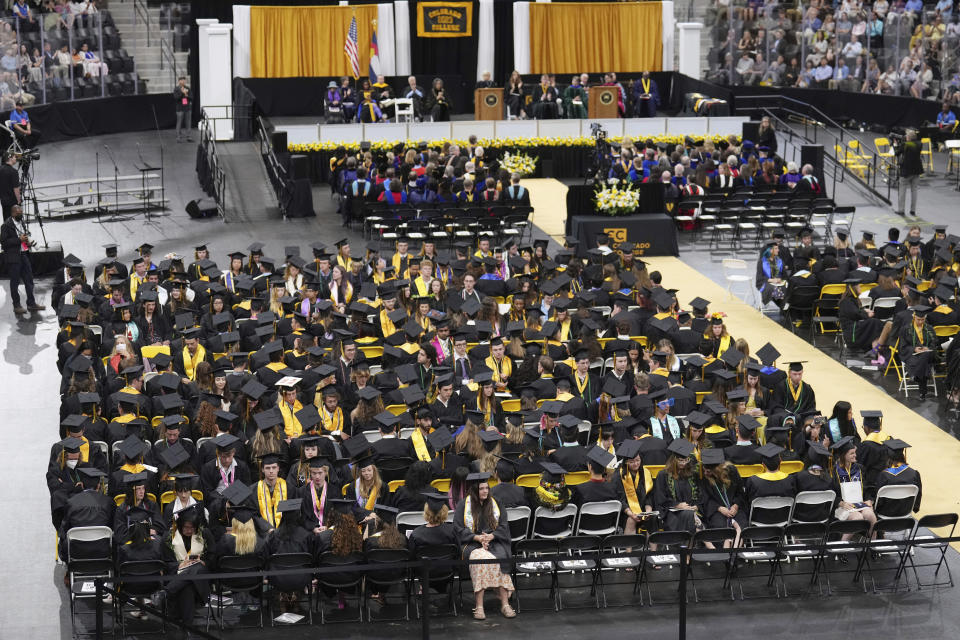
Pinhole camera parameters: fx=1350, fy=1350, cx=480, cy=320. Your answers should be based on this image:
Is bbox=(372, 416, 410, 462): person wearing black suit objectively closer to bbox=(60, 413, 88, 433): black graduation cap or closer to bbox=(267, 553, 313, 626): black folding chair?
bbox=(267, 553, 313, 626): black folding chair

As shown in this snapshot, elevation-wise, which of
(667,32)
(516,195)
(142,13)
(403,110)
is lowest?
(516,195)

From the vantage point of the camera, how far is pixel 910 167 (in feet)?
84.3

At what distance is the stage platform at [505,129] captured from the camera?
2858cm

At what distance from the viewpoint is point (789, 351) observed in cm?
1836

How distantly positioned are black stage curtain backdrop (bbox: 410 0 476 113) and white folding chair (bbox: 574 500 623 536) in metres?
24.3

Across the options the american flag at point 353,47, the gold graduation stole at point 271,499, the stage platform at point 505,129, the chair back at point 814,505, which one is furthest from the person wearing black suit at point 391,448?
the american flag at point 353,47

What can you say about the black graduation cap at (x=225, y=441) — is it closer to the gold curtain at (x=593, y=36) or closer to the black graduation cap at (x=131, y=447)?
the black graduation cap at (x=131, y=447)

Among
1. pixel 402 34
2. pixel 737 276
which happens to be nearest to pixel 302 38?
pixel 402 34

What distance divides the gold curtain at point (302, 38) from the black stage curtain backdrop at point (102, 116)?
2621 mm

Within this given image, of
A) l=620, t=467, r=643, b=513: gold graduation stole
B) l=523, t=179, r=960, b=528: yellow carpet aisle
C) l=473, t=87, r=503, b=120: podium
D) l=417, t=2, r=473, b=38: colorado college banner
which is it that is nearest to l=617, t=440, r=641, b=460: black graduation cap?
l=620, t=467, r=643, b=513: gold graduation stole

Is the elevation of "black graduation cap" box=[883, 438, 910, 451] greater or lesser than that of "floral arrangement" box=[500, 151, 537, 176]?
lesser

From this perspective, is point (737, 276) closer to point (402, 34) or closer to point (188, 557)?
point (188, 557)

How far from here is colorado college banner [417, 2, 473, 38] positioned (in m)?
34.6

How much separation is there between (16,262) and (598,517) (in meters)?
11.4
